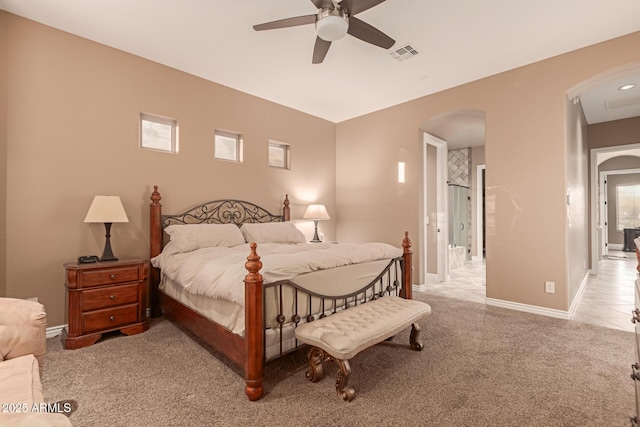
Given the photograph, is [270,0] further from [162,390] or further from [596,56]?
[596,56]

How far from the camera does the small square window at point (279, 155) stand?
504 cm

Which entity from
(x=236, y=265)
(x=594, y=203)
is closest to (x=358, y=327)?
(x=236, y=265)

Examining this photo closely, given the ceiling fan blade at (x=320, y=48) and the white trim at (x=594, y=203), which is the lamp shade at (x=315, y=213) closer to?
the ceiling fan blade at (x=320, y=48)

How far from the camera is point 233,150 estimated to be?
452 centimetres

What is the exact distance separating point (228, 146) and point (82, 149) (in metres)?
1.77

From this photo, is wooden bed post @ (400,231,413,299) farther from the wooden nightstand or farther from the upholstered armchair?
the upholstered armchair

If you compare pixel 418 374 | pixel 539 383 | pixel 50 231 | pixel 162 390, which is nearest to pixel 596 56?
pixel 539 383

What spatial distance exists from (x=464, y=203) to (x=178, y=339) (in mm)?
6763

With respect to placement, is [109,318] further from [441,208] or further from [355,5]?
[441,208]

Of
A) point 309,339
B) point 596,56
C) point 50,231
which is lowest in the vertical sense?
point 309,339

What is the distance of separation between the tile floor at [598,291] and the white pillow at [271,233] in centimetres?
230

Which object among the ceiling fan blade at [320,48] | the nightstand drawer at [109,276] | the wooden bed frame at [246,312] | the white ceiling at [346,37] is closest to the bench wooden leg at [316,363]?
the wooden bed frame at [246,312]

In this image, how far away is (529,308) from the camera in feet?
11.8

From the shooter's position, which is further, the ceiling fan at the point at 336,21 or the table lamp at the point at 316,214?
the table lamp at the point at 316,214
